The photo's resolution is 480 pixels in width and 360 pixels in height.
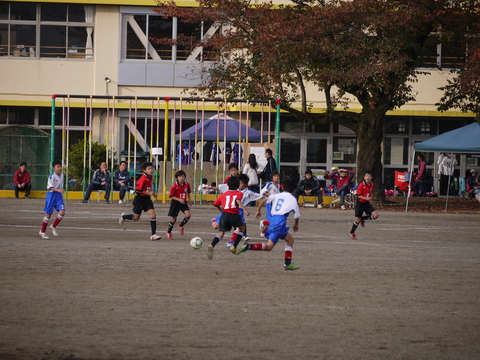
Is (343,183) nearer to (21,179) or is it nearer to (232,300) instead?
(21,179)

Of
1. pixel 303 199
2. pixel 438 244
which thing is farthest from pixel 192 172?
pixel 438 244

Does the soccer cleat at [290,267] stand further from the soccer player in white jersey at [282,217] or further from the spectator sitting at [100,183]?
the spectator sitting at [100,183]

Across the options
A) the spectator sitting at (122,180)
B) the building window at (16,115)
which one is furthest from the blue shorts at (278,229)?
the building window at (16,115)

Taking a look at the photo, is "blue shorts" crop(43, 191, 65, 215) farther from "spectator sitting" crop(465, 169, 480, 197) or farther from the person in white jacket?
"spectator sitting" crop(465, 169, 480, 197)

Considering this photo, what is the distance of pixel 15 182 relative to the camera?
27.0 m

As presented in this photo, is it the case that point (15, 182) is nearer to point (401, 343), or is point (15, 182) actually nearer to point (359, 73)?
point (359, 73)

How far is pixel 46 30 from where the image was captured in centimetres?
3344

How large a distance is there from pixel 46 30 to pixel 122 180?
37.7 ft

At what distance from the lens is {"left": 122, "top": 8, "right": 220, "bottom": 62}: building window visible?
33188mm

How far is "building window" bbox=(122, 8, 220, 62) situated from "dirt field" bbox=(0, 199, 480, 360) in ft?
A: 62.6

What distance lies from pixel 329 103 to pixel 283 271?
15809mm

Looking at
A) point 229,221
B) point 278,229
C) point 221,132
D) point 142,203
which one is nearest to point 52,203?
point 142,203

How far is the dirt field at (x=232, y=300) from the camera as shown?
662 cm

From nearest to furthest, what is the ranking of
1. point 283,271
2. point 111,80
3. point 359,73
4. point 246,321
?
point 246,321 → point 283,271 → point 359,73 → point 111,80
